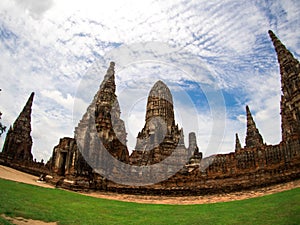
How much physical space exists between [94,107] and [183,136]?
14367 millimetres

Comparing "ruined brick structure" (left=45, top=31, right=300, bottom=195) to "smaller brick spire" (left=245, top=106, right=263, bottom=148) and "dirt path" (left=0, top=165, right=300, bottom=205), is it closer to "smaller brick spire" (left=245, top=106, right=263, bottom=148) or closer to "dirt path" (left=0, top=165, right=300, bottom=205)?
"smaller brick spire" (left=245, top=106, right=263, bottom=148)

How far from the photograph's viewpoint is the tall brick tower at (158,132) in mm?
33312

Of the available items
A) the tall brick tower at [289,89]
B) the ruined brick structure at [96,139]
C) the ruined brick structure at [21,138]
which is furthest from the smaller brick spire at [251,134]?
the ruined brick structure at [21,138]

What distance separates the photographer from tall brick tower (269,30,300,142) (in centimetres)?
2612

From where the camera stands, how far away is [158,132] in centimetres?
3988

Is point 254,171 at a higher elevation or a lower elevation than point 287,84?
lower

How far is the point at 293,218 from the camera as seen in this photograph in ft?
29.0

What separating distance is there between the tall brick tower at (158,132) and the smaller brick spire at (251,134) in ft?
30.5

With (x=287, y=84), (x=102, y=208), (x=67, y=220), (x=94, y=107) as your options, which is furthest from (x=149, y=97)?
(x=67, y=220)

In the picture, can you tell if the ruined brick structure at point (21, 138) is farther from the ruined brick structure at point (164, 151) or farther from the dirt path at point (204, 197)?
the dirt path at point (204, 197)

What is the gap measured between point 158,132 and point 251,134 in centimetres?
1330

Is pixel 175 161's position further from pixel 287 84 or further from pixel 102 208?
pixel 102 208

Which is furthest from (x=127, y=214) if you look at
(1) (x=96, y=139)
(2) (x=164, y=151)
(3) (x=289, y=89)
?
(2) (x=164, y=151)

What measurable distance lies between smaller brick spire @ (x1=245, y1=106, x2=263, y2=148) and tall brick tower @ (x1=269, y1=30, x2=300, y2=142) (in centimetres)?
692
